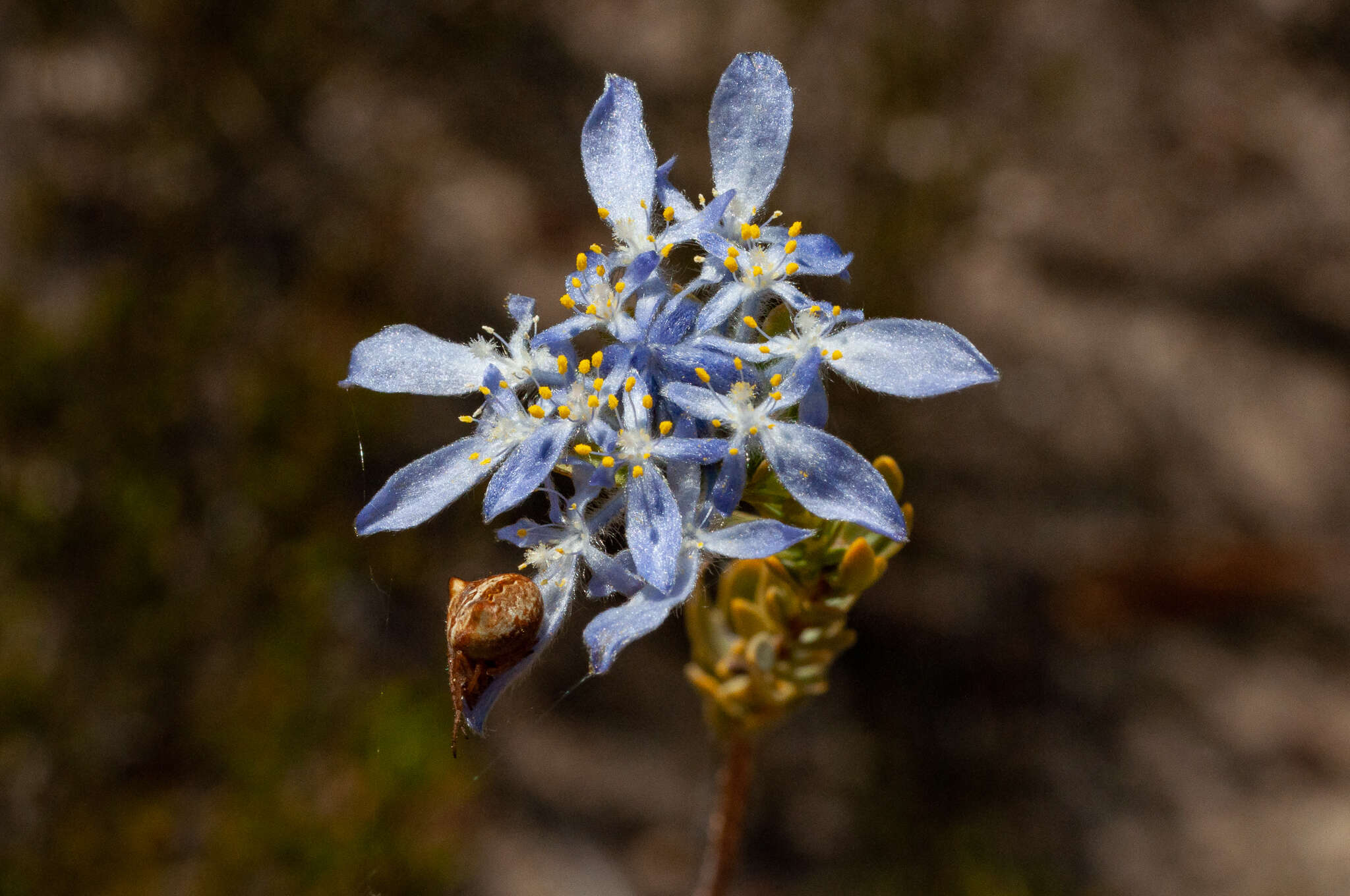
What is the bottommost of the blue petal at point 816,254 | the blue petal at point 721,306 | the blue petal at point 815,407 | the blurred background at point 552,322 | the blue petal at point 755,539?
the blurred background at point 552,322

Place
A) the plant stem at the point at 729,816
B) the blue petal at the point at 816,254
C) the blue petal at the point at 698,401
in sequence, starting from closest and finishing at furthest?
the blue petal at the point at 698,401 → the blue petal at the point at 816,254 → the plant stem at the point at 729,816

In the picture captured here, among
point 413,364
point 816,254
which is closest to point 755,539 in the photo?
point 816,254

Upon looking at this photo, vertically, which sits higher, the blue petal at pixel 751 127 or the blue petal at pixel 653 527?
the blue petal at pixel 751 127

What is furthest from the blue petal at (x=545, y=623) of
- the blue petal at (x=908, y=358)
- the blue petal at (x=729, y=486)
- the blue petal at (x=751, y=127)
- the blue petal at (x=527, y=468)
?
the blue petal at (x=751, y=127)

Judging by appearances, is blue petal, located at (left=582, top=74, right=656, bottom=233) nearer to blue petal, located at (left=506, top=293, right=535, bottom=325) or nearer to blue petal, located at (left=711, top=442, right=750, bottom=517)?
blue petal, located at (left=506, top=293, right=535, bottom=325)

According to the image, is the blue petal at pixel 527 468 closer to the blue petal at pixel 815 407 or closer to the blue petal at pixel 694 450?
the blue petal at pixel 694 450

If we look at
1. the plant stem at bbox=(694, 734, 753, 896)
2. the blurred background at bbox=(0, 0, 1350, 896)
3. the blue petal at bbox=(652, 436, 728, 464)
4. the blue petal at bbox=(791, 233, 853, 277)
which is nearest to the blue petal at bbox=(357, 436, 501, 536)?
the blue petal at bbox=(652, 436, 728, 464)

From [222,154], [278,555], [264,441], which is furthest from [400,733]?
[222,154]

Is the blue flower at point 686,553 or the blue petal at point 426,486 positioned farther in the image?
the blue petal at point 426,486
